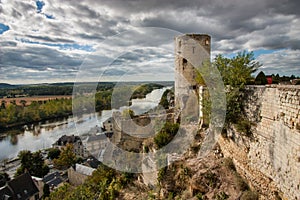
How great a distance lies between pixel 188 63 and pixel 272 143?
7.18m

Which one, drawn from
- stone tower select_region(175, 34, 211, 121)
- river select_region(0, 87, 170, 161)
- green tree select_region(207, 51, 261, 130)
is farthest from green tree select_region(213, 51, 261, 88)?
river select_region(0, 87, 170, 161)

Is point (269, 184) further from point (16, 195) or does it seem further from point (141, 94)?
point (16, 195)

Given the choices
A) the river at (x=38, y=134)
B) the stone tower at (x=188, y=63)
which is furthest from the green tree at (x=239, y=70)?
the river at (x=38, y=134)

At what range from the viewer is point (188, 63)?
11016mm

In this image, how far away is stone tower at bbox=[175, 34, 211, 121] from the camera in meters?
10.6

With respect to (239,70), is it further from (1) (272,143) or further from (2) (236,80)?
(1) (272,143)

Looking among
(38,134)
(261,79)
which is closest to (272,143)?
(261,79)

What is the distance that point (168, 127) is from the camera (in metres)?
8.99

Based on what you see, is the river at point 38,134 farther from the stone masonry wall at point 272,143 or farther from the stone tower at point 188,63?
the stone masonry wall at point 272,143

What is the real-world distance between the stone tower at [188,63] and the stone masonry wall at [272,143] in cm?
486

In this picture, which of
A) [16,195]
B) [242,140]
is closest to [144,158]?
[242,140]

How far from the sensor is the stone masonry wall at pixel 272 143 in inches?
141

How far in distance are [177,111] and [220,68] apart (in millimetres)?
4332

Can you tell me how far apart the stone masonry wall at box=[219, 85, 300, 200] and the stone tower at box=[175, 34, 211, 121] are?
486 cm
